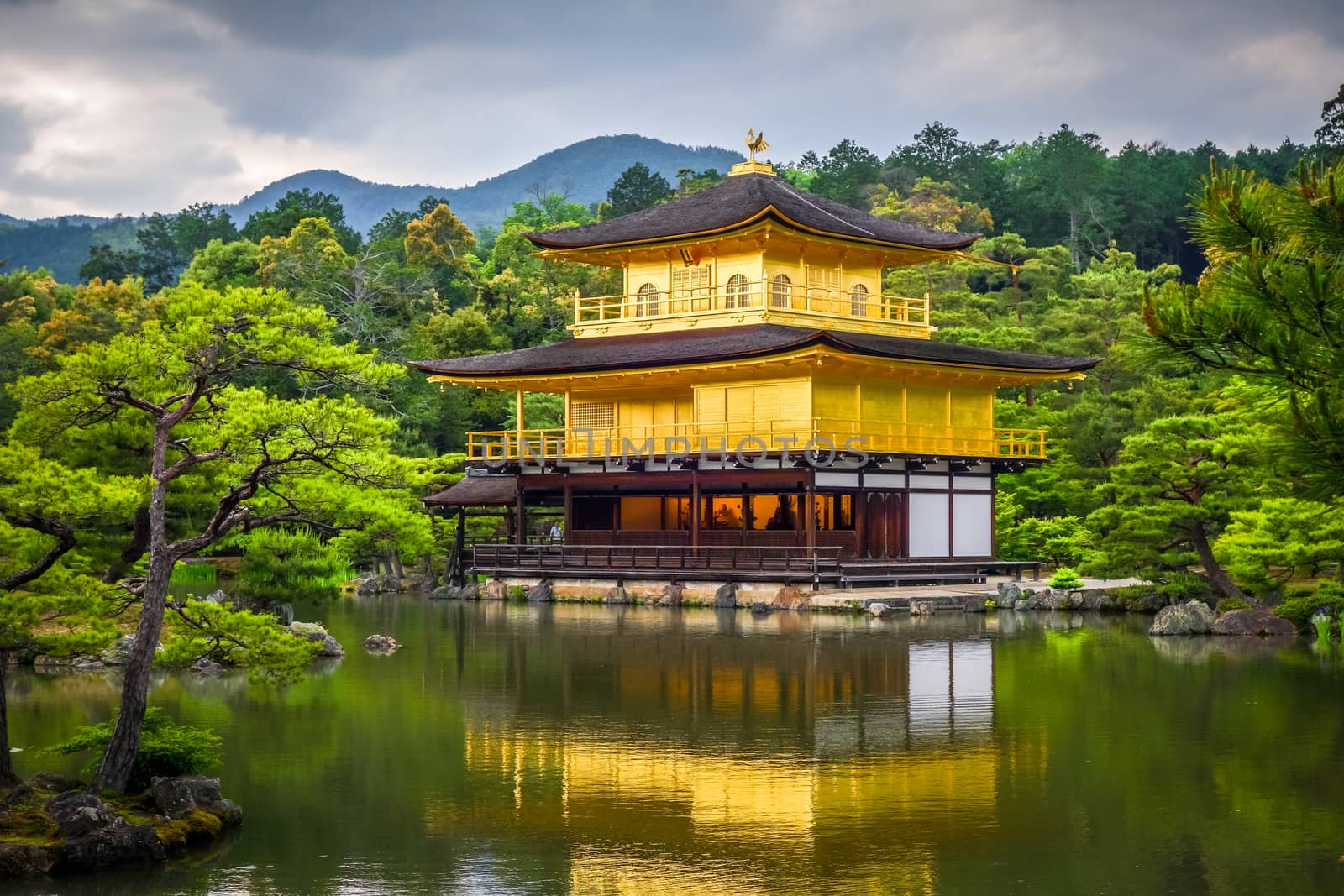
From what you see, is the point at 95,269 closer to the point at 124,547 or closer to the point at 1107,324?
the point at 1107,324

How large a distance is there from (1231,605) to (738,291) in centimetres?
1690

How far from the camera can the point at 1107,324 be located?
5078 centimetres

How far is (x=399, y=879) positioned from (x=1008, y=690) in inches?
448

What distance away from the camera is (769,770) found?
1524 centimetres

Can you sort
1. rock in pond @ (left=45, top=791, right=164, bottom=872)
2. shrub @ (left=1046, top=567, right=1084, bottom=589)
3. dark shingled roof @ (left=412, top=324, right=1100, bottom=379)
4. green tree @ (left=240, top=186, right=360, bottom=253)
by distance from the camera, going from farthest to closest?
green tree @ (left=240, top=186, right=360, bottom=253), dark shingled roof @ (left=412, top=324, right=1100, bottom=379), shrub @ (left=1046, top=567, right=1084, bottom=589), rock in pond @ (left=45, top=791, right=164, bottom=872)

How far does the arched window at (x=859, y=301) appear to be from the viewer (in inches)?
1735

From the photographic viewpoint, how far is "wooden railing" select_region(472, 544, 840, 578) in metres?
37.2

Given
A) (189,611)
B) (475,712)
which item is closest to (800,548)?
(475,712)

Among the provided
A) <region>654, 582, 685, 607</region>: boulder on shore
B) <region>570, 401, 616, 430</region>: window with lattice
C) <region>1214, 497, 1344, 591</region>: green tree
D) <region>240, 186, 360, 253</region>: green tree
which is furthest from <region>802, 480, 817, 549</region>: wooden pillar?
<region>240, 186, 360, 253</region>: green tree

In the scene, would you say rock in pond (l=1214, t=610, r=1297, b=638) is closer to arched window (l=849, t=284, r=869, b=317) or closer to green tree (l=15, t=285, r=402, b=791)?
arched window (l=849, t=284, r=869, b=317)

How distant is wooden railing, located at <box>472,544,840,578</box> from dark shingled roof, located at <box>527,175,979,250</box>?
8.39 m

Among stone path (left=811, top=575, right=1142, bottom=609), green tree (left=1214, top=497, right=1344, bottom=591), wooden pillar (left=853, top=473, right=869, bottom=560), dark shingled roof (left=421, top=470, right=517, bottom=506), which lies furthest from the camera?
dark shingled roof (left=421, top=470, right=517, bottom=506)

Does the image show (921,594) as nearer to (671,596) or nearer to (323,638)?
(671,596)

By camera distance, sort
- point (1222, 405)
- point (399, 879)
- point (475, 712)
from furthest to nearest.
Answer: point (1222, 405)
point (475, 712)
point (399, 879)
